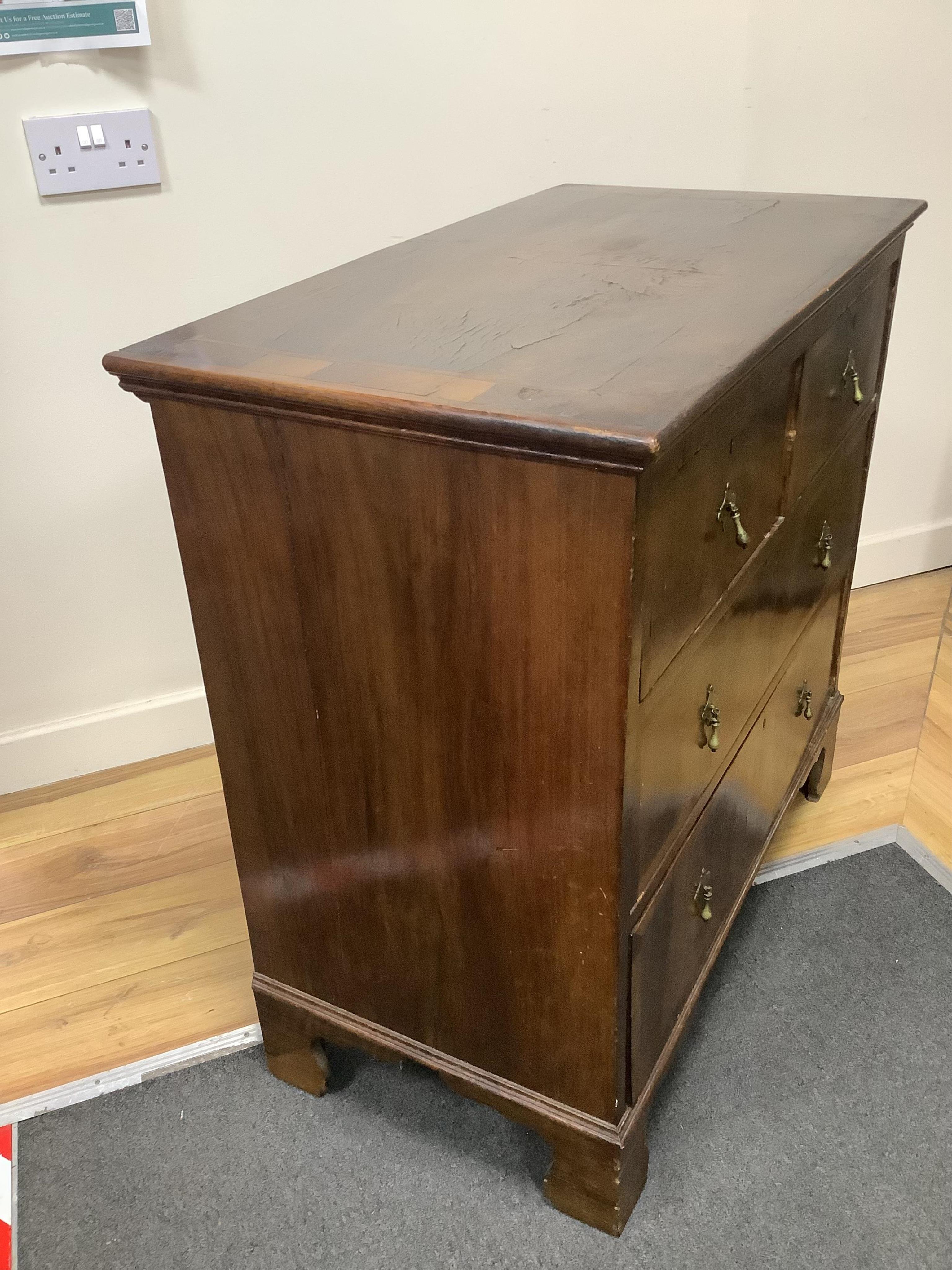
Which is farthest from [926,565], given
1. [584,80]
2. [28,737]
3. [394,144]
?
[28,737]

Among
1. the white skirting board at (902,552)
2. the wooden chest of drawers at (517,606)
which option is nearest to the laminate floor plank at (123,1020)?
the wooden chest of drawers at (517,606)

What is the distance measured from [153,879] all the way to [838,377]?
131cm

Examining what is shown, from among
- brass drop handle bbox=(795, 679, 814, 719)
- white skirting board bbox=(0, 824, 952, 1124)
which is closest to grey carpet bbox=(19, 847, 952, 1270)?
white skirting board bbox=(0, 824, 952, 1124)

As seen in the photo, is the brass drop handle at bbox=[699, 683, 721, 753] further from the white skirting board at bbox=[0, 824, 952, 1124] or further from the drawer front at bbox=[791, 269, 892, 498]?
the white skirting board at bbox=[0, 824, 952, 1124]

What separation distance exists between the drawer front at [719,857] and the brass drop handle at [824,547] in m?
0.10

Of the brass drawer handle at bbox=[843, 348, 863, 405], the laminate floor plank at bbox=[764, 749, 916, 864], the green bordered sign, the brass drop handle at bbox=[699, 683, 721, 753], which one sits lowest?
the laminate floor plank at bbox=[764, 749, 916, 864]

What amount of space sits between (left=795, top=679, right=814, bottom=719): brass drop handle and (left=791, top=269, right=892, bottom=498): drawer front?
368 mm

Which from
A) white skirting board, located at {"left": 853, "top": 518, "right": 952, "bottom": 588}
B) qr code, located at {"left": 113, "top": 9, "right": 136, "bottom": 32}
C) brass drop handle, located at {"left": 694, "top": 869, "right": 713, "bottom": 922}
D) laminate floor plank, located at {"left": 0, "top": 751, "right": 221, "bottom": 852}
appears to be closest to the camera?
brass drop handle, located at {"left": 694, "top": 869, "right": 713, "bottom": 922}

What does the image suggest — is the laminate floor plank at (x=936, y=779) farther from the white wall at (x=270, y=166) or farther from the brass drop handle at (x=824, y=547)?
the white wall at (x=270, y=166)

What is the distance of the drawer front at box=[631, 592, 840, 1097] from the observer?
1136 mm

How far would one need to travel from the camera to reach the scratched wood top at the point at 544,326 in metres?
0.82

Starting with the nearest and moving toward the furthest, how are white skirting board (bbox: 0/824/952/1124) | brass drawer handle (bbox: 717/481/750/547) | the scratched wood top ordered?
the scratched wood top
brass drawer handle (bbox: 717/481/750/547)
white skirting board (bbox: 0/824/952/1124)

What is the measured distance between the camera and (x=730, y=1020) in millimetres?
1453

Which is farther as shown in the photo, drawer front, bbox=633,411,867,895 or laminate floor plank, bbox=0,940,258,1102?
laminate floor plank, bbox=0,940,258,1102
